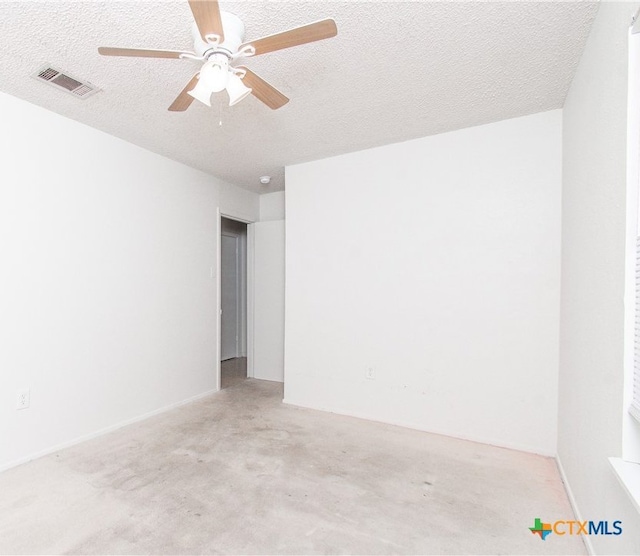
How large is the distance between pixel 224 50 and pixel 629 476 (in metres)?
2.31

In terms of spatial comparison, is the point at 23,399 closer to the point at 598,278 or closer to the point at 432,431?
the point at 432,431

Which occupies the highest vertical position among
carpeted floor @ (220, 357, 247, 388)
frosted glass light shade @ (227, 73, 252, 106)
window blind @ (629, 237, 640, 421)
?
frosted glass light shade @ (227, 73, 252, 106)

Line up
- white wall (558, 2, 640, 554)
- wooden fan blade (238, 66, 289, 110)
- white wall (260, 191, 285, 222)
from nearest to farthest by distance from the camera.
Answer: white wall (558, 2, 640, 554)
wooden fan blade (238, 66, 289, 110)
white wall (260, 191, 285, 222)

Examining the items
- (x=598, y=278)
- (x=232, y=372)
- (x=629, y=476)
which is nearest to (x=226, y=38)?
(x=598, y=278)

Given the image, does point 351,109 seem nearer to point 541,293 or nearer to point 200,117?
point 200,117

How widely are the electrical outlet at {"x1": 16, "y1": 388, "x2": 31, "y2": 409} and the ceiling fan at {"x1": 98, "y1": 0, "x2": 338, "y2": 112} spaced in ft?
7.15

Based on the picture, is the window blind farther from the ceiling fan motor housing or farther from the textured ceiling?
the ceiling fan motor housing

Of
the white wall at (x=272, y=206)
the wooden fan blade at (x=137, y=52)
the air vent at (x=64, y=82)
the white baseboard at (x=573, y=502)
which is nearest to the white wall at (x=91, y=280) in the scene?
the air vent at (x=64, y=82)

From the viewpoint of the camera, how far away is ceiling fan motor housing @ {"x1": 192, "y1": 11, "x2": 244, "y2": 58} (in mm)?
1627

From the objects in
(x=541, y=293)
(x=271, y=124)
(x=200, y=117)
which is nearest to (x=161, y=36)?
(x=200, y=117)

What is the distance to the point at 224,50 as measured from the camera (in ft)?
5.36

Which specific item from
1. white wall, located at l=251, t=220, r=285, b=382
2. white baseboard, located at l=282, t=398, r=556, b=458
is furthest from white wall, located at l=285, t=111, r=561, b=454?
white wall, located at l=251, t=220, r=285, b=382

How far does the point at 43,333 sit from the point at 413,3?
10.1ft

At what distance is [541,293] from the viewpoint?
2637 millimetres
